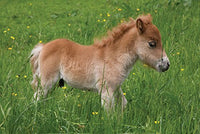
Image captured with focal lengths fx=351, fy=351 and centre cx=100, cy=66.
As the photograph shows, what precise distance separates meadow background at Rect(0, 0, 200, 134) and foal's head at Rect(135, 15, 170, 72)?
10.7 inches

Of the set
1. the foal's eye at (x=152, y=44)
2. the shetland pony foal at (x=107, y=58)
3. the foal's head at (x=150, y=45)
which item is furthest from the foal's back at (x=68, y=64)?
the foal's eye at (x=152, y=44)

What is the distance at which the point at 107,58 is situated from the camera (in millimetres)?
4344

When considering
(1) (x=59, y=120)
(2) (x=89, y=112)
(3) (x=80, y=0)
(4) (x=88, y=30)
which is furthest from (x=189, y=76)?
(3) (x=80, y=0)

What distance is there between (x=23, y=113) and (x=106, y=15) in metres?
5.87

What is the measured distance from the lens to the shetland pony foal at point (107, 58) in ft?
13.9

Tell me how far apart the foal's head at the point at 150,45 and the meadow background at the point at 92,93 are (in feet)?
0.89

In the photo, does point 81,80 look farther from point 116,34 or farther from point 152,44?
point 152,44

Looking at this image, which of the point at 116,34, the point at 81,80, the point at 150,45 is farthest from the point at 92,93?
the point at 150,45

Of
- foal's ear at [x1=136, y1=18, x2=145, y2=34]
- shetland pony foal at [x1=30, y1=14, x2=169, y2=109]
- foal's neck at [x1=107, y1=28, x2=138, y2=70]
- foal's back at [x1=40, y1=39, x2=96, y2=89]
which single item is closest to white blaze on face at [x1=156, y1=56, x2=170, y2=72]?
shetland pony foal at [x1=30, y1=14, x2=169, y2=109]

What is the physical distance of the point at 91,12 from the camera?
29.5 ft

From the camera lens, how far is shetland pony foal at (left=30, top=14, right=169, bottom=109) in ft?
13.9

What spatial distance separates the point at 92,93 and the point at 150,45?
3.21 feet

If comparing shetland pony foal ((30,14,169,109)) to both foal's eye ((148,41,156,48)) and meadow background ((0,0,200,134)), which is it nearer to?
foal's eye ((148,41,156,48))

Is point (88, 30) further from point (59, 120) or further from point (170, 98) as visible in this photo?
point (59, 120)
